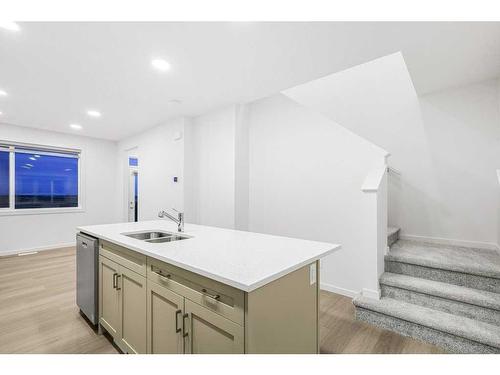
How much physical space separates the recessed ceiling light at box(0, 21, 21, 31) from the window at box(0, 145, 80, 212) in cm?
401

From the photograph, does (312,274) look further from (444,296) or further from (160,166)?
(160,166)

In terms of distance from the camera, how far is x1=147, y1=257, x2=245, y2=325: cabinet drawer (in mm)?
1093

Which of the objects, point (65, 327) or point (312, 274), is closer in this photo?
point (312, 274)

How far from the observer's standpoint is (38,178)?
5.12 metres

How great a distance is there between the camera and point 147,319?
1.57m

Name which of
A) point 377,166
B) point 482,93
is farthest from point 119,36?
point 482,93

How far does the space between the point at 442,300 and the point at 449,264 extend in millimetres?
344

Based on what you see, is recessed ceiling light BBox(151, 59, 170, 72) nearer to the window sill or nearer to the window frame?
the window frame

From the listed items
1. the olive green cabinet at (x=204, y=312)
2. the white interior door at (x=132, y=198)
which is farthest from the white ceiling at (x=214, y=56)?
the white interior door at (x=132, y=198)

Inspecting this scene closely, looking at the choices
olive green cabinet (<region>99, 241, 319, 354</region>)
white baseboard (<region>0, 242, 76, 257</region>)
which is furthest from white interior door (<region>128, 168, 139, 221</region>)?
olive green cabinet (<region>99, 241, 319, 354</region>)

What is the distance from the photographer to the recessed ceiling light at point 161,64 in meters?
2.34

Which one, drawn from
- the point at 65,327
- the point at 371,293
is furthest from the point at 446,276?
the point at 65,327

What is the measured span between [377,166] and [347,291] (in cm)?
148
